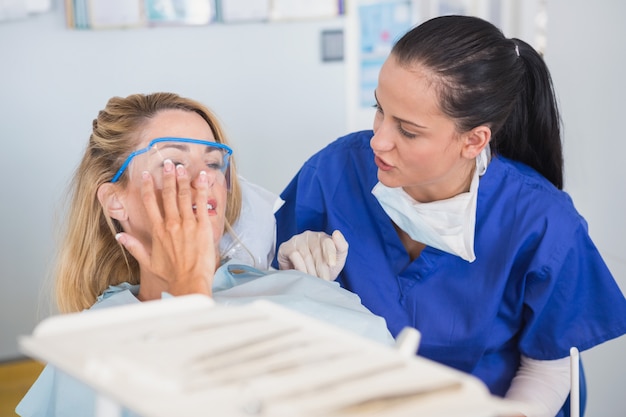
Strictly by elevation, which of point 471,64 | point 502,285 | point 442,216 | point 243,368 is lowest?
point 502,285

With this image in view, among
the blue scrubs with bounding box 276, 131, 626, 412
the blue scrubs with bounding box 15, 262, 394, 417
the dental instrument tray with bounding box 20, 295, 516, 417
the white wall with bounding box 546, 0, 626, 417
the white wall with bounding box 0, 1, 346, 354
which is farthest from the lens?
the white wall with bounding box 0, 1, 346, 354

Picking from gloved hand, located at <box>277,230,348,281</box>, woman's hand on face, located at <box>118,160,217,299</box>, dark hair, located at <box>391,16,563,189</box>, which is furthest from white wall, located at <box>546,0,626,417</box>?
woman's hand on face, located at <box>118,160,217,299</box>

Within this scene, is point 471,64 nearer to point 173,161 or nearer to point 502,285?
point 502,285

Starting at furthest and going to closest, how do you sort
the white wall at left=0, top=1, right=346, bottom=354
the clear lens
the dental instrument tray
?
the white wall at left=0, top=1, right=346, bottom=354 < the clear lens < the dental instrument tray

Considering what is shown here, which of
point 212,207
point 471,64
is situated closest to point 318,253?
point 212,207

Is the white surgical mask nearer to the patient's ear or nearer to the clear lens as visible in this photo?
the clear lens

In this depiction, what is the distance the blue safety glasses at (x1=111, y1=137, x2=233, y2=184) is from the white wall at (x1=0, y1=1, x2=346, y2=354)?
1.37 meters

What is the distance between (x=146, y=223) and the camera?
5.23 ft

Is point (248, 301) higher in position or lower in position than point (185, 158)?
lower

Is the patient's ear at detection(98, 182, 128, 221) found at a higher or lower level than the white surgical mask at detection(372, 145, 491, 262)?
Result: higher

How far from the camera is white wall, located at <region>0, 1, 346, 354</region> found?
2801 millimetres

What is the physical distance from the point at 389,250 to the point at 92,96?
1559 millimetres

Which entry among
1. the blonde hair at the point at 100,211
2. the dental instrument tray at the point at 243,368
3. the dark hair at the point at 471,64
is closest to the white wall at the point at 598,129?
the dark hair at the point at 471,64

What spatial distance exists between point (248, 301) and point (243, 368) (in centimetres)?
72
